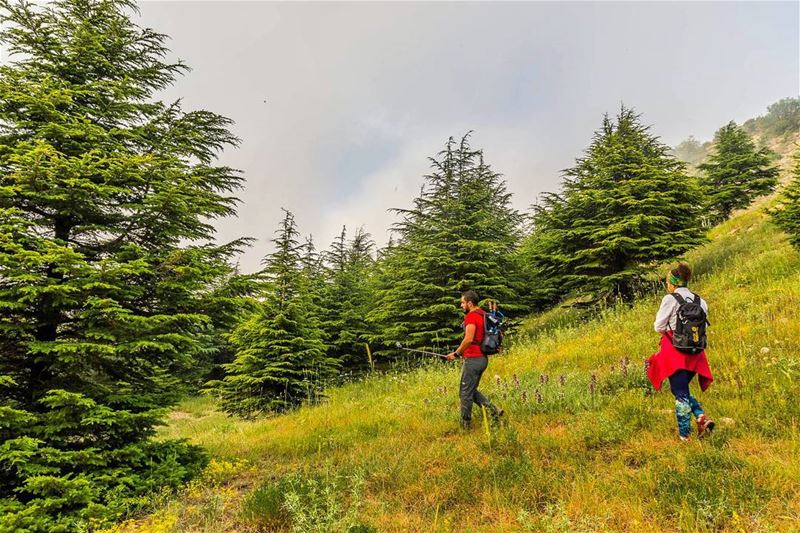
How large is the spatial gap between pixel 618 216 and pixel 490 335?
921 cm

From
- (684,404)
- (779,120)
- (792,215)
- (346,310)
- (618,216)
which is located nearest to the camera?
(684,404)

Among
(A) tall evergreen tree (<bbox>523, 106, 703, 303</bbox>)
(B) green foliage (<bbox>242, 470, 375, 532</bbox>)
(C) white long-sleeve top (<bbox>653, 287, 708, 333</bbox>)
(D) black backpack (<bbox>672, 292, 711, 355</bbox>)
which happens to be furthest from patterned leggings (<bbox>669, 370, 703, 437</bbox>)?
(A) tall evergreen tree (<bbox>523, 106, 703, 303</bbox>)

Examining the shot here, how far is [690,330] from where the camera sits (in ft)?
15.2

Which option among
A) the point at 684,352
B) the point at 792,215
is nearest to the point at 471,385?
the point at 684,352

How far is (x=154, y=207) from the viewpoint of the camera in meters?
5.97

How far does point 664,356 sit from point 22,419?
26.7 feet

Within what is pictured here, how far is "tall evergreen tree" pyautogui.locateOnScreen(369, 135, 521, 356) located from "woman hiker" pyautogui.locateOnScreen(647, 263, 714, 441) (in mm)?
9004

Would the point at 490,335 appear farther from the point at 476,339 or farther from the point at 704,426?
the point at 704,426

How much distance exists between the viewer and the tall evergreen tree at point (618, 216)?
1236 centimetres

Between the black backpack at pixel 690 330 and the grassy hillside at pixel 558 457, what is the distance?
1065 mm

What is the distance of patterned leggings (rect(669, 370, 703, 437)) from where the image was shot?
461 cm

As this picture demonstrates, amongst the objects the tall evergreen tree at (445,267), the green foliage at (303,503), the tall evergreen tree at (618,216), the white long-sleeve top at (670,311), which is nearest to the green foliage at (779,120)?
the tall evergreen tree at (618,216)

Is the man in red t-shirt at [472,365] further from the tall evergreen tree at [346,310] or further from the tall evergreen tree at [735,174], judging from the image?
the tall evergreen tree at [735,174]

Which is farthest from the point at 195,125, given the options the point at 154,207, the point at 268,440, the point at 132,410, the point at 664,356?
the point at 664,356
